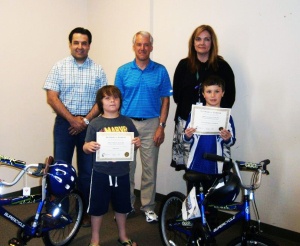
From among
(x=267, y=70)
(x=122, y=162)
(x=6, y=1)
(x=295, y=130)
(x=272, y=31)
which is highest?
(x=6, y=1)

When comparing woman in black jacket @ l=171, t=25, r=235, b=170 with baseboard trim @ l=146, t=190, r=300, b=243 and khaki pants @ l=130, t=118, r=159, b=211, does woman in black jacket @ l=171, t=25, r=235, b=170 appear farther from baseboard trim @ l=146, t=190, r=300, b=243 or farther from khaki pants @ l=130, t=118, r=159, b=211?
baseboard trim @ l=146, t=190, r=300, b=243

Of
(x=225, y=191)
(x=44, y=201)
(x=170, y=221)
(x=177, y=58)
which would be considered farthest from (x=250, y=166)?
(x=177, y=58)

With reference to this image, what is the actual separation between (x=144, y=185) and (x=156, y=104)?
A: 865mm

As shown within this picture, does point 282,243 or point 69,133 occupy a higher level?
point 69,133

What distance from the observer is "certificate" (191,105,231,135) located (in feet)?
8.02

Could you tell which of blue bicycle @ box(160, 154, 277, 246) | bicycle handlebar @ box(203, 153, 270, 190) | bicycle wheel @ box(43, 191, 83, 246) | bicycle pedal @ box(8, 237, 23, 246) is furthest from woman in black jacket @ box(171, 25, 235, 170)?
bicycle pedal @ box(8, 237, 23, 246)

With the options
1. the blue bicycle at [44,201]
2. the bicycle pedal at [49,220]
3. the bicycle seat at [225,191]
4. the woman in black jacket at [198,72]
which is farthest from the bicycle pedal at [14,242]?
the woman in black jacket at [198,72]

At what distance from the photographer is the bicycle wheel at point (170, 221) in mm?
2617

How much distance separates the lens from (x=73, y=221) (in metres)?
2.86

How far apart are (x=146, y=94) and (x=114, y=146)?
0.92 meters

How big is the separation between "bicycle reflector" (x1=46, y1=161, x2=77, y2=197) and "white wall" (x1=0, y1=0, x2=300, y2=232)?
161 centimetres

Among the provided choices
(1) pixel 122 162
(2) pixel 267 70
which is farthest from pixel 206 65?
(1) pixel 122 162

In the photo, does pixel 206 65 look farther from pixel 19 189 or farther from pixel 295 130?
pixel 19 189

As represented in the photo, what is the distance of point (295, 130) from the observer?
2.79 meters
